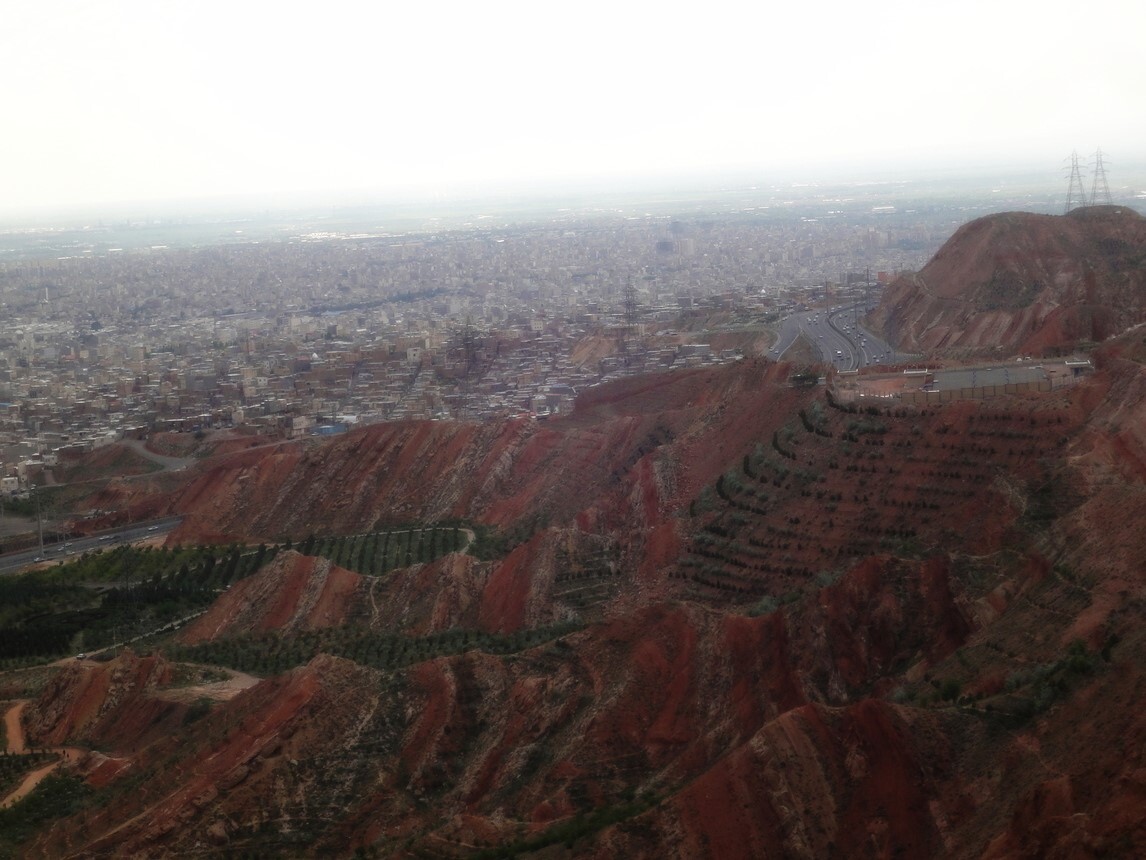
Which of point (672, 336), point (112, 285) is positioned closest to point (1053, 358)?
point (672, 336)

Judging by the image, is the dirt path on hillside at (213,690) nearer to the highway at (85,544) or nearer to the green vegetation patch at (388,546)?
the green vegetation patch at (388,546)

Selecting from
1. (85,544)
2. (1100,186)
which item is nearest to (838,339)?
(85,544)

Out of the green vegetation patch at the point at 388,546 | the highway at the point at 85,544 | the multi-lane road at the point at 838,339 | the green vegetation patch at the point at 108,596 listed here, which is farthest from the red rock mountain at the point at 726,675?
the multi-lane road at the point at 838,339

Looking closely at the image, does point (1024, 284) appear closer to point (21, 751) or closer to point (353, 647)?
point (353, 647)

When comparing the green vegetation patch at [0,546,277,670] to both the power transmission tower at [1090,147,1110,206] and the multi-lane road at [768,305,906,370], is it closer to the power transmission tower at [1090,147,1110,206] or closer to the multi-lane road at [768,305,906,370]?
the multi-lane road at [768,305,906,370]

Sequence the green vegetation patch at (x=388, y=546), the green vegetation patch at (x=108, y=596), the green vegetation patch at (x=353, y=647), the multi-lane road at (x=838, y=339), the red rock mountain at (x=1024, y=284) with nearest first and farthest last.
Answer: the green vegetation patch at (x=353, y=647)
the green vegetation patch at (x=108, y=596)
the green vegetation patch at (x=388, y=546)
the red rock mountain at (x=1024, y=284)
the multi-lane road at (x=838, y=339)
